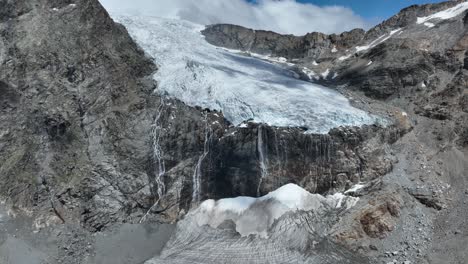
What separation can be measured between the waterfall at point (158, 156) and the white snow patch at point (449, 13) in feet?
76.4

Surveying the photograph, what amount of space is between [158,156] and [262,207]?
21.7 feet

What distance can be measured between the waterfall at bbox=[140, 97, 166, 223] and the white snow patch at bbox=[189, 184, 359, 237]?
212 centimetres

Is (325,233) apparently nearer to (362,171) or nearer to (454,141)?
(362,171)

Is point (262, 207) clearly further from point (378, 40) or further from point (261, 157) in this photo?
point (378, 40)

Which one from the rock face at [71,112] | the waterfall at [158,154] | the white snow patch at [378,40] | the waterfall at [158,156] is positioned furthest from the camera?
the white snow patch at [378,40]

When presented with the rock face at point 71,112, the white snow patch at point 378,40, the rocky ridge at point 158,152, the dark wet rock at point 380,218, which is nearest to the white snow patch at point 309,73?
the white snow patch at point 378,40

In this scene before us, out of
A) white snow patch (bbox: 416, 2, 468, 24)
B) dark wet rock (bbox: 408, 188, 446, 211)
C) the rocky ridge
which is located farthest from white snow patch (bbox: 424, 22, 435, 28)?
dark wet rock (bbox: 408, 188, 446, 211)

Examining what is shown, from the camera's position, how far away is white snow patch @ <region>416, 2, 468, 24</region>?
115 feet

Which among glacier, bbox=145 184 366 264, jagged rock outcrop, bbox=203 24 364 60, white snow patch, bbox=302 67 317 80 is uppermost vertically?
jagged rock outcrop, bbox=203 24 364 60

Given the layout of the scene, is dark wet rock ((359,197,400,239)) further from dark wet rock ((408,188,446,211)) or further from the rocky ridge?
dark wet rock ((408,188,446,211))

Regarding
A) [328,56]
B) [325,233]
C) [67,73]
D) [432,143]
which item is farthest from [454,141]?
[67,73]

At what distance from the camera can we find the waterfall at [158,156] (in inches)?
972

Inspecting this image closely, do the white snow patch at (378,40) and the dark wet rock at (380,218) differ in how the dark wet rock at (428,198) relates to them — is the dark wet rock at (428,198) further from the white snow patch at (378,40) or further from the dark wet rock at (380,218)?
the white snow patch at (378,40)

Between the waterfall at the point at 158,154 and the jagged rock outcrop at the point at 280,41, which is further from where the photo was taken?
the jagged rock outcrop at the point at 280,41
